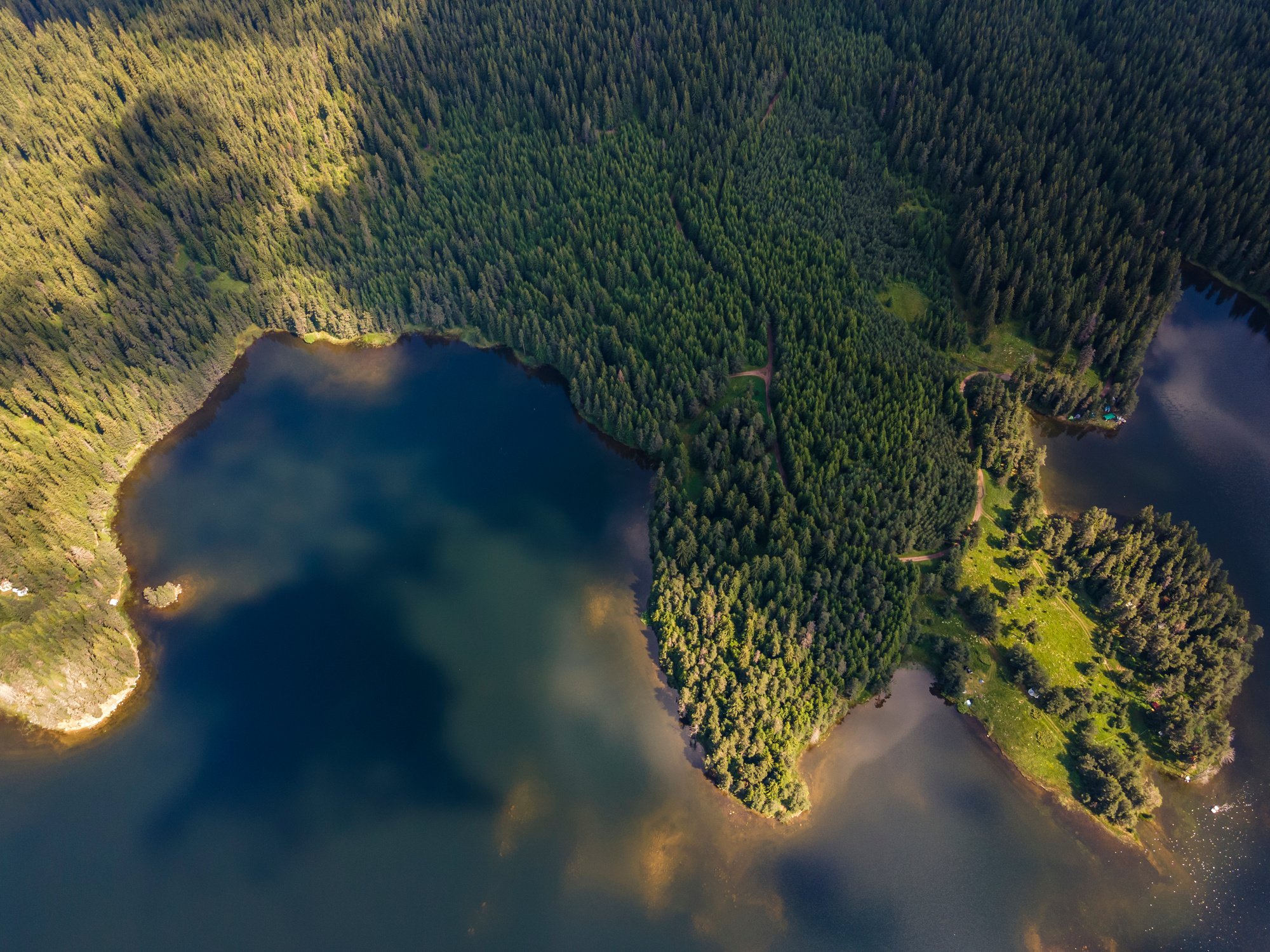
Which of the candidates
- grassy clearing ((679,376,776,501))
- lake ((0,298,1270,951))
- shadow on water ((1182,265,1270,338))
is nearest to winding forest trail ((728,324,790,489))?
grassy clearing ((679,376,776,501))

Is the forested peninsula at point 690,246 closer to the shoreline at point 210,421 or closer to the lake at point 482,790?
the shoreline at point 210,421

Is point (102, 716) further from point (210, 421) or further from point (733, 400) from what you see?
point (733, 400)

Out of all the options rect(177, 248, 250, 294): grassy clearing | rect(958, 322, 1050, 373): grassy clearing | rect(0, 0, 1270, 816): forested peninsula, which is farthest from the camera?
rect(177, 248, 250, 294): grassy clearing

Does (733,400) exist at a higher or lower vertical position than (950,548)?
higher

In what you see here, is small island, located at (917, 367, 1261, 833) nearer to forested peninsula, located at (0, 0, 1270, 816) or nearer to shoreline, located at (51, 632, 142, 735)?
forested peninsula, located at (0, 0, 1270, 816)

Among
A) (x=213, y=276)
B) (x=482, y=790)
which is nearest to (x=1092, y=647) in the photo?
(x=482, y=790)
